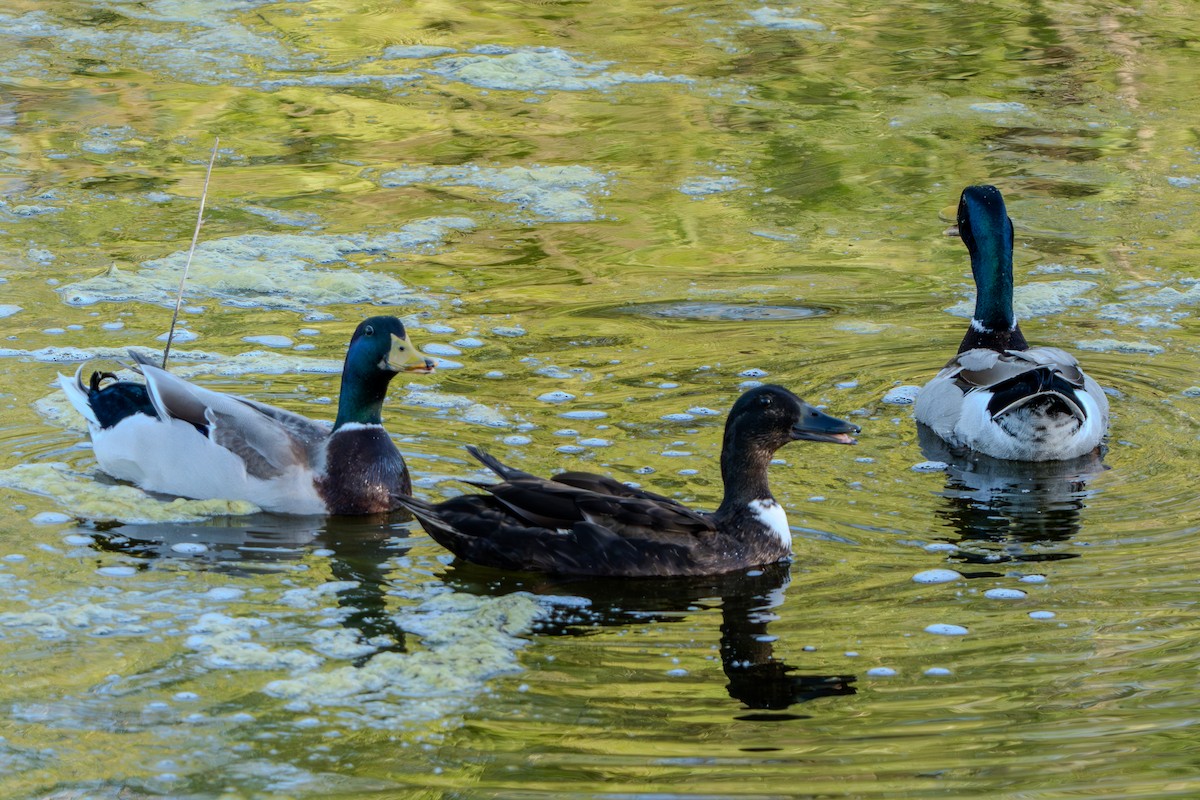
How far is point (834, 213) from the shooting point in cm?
1128

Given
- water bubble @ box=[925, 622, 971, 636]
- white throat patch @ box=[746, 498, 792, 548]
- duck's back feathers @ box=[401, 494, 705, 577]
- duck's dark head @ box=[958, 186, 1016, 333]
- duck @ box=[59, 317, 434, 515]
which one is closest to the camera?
water bubble @ box=[925, 622, 971, 636]

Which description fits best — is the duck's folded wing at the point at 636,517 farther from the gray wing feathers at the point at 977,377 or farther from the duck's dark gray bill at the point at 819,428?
the gray wing feathers at the point at 977,377

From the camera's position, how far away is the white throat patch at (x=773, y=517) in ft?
Result: 21.0

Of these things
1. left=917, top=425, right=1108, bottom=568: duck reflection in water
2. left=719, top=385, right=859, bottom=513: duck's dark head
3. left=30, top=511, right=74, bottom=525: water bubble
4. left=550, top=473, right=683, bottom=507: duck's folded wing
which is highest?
left=719, top=385, right=859, bottom=513: duck's dark head

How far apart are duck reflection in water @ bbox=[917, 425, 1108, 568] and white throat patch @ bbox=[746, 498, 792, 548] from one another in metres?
0.64

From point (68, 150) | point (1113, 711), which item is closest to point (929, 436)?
point (1113, 711)

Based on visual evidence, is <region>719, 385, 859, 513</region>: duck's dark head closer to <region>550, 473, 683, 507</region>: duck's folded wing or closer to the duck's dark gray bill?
the duck's dark gray bill

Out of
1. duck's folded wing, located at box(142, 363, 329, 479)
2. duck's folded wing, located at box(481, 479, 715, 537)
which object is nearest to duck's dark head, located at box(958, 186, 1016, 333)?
duck's folded wing, located at box(481, 479, 715, 537)

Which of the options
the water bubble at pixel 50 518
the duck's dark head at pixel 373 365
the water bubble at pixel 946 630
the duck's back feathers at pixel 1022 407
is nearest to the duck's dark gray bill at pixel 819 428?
the water bubble at pixel 946 630

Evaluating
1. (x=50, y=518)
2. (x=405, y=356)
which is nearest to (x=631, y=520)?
(x=405, y=356)

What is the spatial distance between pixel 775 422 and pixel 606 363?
2233mm

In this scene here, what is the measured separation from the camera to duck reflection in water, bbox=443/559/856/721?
5250 millimetres

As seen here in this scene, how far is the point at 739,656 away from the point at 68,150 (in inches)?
317

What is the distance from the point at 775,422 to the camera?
653cm
